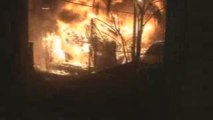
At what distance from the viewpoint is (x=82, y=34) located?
11805 mm

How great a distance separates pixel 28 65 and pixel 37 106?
86 centimetres

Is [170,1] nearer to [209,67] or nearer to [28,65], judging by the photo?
[209,67]

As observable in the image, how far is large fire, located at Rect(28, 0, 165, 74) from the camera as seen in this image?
11484 mm

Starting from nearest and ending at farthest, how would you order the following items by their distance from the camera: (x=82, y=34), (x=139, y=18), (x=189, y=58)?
1. (x=189, y=58)
2. (x=139, y=18)
3. (x=82, y=34)

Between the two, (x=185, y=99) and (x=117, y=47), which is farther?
(x=117, y=47)

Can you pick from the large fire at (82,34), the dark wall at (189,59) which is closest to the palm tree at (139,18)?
the large fire at (82,34)

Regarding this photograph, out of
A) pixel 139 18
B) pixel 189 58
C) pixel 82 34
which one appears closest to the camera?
pixel 189 58

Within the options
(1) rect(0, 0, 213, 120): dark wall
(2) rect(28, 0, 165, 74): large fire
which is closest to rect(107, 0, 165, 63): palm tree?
(2) rect(28, 0, 165, 74): large fire

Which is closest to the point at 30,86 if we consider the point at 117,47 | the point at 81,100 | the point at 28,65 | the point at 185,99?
the point at 28,65

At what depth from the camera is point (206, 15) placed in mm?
9664

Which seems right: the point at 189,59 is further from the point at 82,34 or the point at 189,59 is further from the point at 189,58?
the point at 82,34

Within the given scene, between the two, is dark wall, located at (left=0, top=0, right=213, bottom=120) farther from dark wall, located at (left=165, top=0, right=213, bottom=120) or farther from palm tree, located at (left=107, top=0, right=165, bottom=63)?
palm tree, located at (left=107, top=0, right=165, bottom=63)

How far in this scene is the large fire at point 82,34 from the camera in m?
11.5

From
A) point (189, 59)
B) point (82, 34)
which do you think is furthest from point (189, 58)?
point (82, 34)
